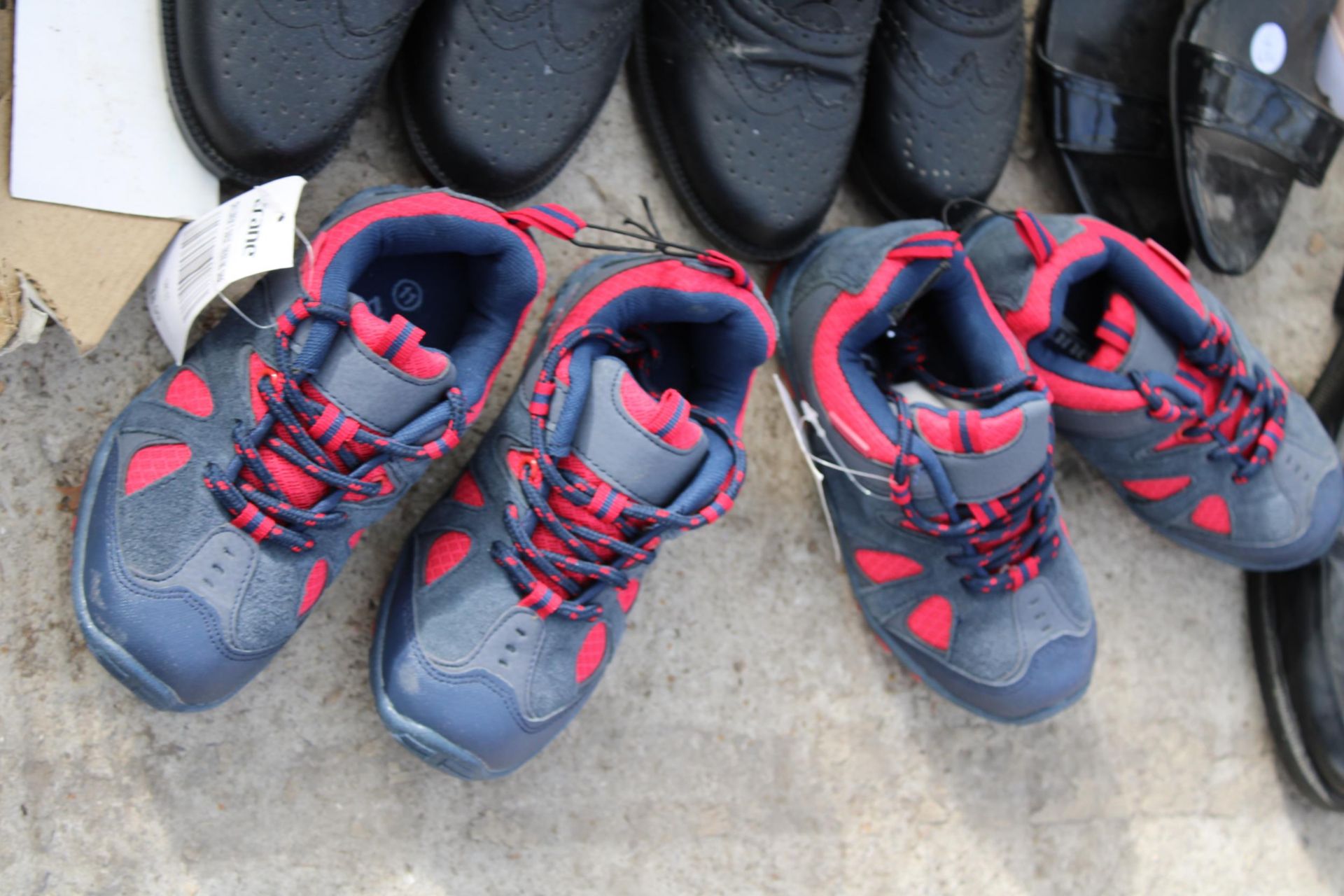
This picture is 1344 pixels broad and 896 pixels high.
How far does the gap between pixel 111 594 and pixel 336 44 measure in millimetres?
471

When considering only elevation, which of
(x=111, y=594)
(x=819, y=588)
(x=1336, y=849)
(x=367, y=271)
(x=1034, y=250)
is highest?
(x=1034, y=250)

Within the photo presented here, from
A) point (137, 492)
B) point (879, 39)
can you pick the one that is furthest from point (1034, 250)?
point (137, 492)

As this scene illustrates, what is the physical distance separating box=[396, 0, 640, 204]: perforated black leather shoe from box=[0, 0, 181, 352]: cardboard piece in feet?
0.80

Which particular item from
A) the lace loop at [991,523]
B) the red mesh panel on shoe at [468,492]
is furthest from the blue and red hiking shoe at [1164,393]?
the red mesh panel on shoe at [468,492]

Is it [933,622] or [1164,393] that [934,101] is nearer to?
[1164,393]

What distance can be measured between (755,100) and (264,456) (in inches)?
23.0

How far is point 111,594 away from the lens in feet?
2.56

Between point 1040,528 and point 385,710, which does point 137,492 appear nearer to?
point 385,710

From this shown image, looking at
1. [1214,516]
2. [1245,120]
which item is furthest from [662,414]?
[1245,120]

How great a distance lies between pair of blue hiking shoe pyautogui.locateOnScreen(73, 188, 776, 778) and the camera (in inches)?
31.5

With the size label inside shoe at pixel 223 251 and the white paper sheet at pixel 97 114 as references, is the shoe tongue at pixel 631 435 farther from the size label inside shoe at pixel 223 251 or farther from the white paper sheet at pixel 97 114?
the white paper sheet at pixel 97 114

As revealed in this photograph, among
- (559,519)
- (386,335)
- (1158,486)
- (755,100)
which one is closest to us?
(386,335)

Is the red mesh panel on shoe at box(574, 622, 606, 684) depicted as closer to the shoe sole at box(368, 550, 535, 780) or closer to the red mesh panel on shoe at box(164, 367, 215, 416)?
the shoe sole at box(368, 550, 535, 780)

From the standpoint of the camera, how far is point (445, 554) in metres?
0.92
